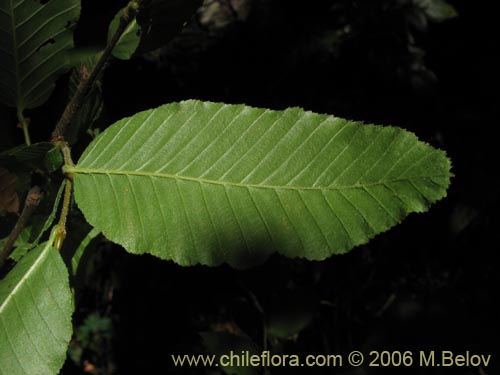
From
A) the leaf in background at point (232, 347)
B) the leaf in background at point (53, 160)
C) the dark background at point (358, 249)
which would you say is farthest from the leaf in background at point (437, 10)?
the leaf in background at point (53, 160)

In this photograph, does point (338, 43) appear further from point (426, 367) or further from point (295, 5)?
point (426, 367)

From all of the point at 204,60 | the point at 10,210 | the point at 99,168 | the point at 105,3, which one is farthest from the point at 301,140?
the point at 204,60

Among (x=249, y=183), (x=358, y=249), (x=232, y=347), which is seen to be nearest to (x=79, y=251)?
(x=249, y=183)

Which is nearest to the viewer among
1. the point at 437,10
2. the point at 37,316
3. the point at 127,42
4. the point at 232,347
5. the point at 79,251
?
the point at 37,316

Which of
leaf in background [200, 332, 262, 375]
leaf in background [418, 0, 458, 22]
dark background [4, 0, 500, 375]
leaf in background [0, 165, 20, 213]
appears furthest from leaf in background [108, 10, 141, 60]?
leaf in background [418, 0, 458, 22]

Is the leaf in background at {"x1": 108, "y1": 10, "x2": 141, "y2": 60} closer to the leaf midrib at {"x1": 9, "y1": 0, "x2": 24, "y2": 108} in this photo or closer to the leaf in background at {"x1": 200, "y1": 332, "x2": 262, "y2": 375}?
the leaf midrib at {"x1": 9, "y1": 0, "x2": 24, "y2": 108}

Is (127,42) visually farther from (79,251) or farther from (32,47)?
(79,251)
